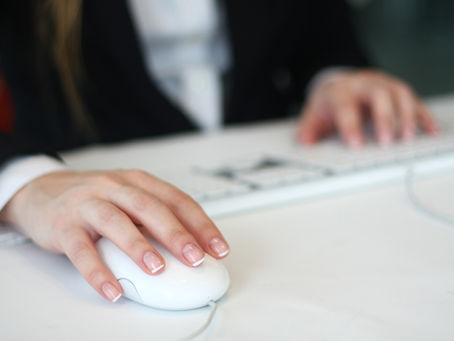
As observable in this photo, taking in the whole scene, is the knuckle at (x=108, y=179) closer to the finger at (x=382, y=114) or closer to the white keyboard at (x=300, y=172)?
the white keyboard at (x=300, y=172)

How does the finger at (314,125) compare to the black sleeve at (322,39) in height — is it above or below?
below

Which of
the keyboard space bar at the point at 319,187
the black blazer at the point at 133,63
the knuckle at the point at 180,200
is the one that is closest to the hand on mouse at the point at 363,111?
the keyboard space bar at the point at 319,187

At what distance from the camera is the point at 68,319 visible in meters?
0.29

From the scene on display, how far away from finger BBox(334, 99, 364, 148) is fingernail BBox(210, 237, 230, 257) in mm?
422

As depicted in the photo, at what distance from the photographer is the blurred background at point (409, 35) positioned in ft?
5.54

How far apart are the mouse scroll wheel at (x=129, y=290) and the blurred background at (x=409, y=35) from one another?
161cm

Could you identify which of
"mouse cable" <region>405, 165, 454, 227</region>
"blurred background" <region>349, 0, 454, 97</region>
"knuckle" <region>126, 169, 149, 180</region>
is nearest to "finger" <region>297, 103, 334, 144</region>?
"mouse cable" <region>405, 165, 454, 227</region>

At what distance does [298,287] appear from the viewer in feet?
1.03

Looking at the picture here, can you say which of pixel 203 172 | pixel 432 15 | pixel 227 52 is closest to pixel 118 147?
pixel 203 172

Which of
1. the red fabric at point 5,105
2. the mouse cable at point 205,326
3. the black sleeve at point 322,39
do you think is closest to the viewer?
the mouse cable at point 205,326

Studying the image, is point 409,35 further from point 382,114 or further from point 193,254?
point 193,254

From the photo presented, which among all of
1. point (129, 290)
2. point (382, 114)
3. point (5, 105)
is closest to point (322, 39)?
point (382, 114)

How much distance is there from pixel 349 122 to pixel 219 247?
480 millimetres

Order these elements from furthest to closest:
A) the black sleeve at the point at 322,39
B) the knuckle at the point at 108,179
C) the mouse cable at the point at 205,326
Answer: the black sleeve at the point at 322,39 → the knuckle at the point at 108,179 → the mouse cable at the point at 205,326
